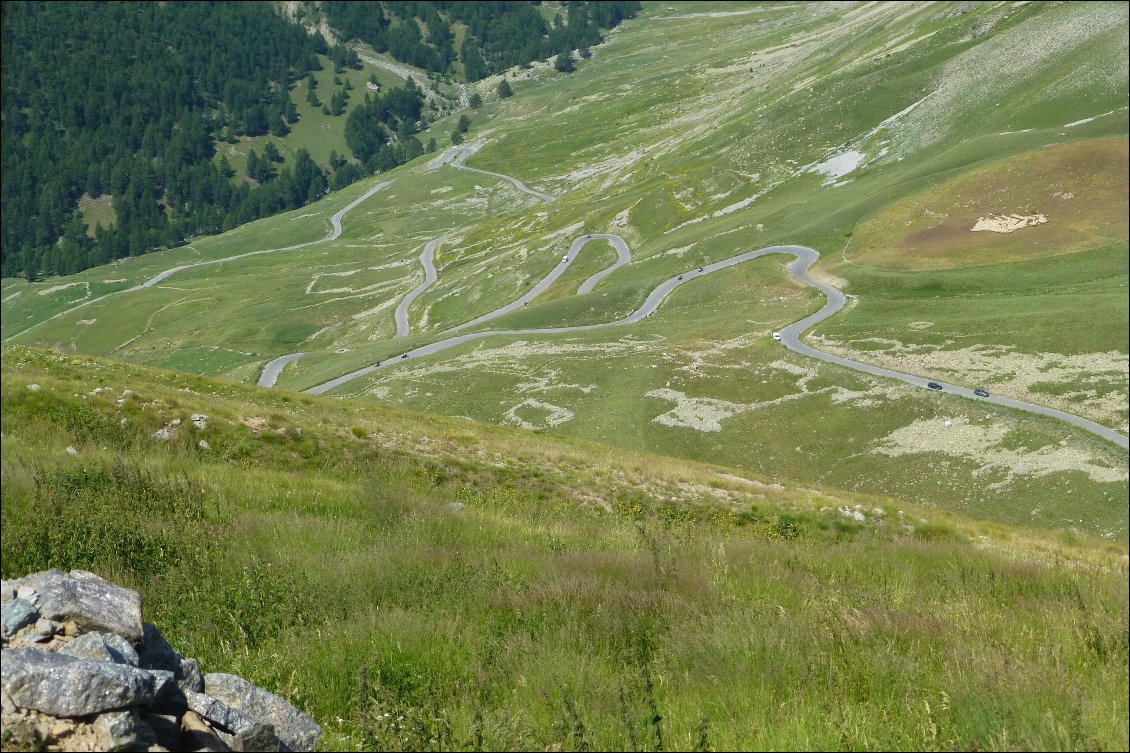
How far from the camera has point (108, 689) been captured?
4633 millimetres

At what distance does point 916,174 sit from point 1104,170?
36.4 metres

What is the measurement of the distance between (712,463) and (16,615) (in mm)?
52687

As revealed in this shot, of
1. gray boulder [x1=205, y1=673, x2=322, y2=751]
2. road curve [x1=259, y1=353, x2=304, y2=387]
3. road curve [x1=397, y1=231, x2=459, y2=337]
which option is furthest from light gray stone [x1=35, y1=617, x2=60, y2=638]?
road curve [x1=397, y1=231, x2=459, y2=337]

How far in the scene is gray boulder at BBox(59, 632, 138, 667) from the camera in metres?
5.05

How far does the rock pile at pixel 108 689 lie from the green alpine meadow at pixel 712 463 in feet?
0.29

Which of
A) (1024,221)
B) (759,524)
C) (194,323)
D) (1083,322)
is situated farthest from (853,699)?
(194,323)

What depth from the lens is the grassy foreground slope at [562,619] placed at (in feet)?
18.4

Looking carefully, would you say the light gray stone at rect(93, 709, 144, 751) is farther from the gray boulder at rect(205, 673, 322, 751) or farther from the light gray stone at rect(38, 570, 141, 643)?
the gray boulder at rect(205, 673, 322, 751)

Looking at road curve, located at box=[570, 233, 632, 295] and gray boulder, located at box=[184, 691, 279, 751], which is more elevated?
gray boulder, located at box=[184, 691, 279, 751]

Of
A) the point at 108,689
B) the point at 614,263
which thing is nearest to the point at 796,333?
the point at 614,263

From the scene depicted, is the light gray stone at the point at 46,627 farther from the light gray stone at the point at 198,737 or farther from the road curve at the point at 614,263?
the road curve at the point at 614,263

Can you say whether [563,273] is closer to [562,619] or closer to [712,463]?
[712,463]

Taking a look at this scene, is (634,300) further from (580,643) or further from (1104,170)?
(580,643)

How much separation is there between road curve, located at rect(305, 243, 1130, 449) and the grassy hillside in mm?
1327
